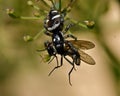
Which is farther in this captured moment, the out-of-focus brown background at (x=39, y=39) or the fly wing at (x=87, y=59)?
the out-of-focus brown background at (x=39, y=39)

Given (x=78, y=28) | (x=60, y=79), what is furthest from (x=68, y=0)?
(x=60, y=79)

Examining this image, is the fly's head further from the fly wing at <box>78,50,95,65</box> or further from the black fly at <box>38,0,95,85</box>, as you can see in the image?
the fly wing at <box>78,50,95,65</box>

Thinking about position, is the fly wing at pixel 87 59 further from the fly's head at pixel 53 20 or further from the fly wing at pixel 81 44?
the fly's head at pixel 53 20

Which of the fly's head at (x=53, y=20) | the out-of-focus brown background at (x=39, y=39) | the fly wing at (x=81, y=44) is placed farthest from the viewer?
the out-of-focus brown background at (x=39, y=39)

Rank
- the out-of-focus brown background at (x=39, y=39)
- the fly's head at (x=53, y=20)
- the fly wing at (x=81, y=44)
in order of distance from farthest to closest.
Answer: the out-of-focus brown background at (x=39, y=39) < the fly wing at (x=81, y=44) < the fly's head at (x=53, y=20)

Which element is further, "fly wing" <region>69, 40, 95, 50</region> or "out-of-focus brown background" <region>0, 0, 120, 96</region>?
"out-of-focus brown background" <region>0, 0, 120, 96</region>

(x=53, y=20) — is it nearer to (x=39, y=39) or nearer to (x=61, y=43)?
(x=61, y=43)

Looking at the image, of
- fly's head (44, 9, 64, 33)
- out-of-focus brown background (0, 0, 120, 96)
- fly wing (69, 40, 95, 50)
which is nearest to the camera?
fly's head (44, 9, 64, 33)

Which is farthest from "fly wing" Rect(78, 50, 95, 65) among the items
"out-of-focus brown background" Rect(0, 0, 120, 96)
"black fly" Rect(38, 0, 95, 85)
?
"out-of-focus brown background" Rect(0, 0, 120, 96)

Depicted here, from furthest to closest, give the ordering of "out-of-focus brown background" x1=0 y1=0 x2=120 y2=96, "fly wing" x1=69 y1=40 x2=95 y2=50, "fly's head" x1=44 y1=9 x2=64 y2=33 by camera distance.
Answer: "out-of-focus brown background" x1=0 y1=0 x2=120 y2=96 → "fly wing" x1=69 y1=40 x2=95 y2=50 → "fly's head" x1=44 y1=9 x2=64 y2=33

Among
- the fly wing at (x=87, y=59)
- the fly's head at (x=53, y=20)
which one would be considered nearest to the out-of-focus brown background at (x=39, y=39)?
the fly's head at (x=53, y=20)

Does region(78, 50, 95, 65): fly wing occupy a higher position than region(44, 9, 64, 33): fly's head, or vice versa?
region(44, 9, 64, 33): fly's head

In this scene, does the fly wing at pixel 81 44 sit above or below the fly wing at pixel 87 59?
Answer: above
